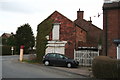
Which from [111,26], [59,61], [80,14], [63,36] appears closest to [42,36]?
[63,36]

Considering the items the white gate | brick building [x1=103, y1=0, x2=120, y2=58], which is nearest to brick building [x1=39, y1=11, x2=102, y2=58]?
the white gate

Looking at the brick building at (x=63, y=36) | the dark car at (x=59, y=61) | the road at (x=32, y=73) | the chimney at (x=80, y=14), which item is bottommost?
the road at (x=32, y=73)

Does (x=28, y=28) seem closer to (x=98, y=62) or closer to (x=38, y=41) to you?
(x=38, y=41)

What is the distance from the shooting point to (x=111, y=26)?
19094 mm

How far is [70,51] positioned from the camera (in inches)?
1051

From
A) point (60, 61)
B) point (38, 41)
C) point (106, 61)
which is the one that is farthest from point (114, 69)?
point (38, 41)

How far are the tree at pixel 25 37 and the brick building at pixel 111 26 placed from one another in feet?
142

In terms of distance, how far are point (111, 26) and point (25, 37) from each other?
4642cm

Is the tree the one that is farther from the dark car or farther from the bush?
the bush

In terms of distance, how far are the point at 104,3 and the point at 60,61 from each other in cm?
736

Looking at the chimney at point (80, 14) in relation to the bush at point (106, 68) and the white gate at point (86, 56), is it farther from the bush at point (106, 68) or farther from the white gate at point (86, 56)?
the bush at point (106, 68)

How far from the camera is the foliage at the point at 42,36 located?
90.7 feet

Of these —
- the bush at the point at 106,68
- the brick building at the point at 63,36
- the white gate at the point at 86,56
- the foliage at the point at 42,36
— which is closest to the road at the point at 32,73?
the bush at the point at 106,68

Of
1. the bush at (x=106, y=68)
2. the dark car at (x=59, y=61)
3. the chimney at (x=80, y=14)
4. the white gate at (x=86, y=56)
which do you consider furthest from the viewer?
the chimney at (x=80, y=14)
